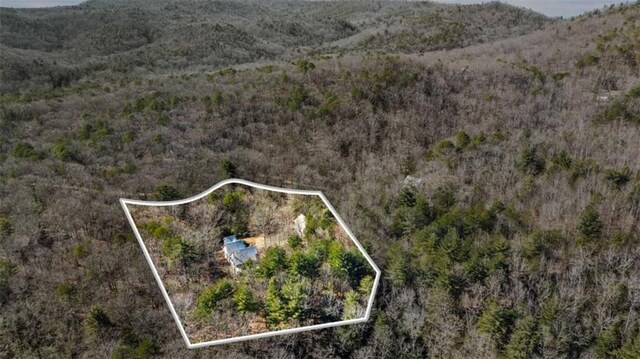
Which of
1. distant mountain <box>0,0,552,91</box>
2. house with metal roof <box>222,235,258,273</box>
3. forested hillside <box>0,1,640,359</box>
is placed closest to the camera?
house with metal roof <box>222,235,258,273</box>

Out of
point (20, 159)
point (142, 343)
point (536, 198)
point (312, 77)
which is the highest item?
point (312, 77)

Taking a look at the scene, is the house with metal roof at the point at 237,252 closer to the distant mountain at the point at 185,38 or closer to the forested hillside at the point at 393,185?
the forested hillside at the point at 393,185

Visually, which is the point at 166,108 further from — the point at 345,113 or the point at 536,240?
the point at 536,240

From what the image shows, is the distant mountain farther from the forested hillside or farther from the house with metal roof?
the house with metal roof

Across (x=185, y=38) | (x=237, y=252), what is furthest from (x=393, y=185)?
(x=185, y=38)

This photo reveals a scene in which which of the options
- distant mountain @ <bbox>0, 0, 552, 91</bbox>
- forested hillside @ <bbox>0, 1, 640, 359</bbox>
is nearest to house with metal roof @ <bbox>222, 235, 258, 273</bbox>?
forested hillside @ <bbox>0, 1, 640, 359</bbox>

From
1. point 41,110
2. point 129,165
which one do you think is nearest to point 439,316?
point 129,165

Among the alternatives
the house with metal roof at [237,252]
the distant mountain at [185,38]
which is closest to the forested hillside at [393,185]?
the house with metal roof at [237,252]
